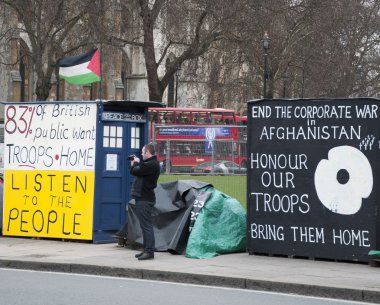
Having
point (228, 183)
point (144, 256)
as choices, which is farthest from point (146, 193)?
point (228, 183)

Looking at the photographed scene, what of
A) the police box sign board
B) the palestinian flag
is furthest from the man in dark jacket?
the palestinian flag

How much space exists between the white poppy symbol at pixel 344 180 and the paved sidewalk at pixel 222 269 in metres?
0.91

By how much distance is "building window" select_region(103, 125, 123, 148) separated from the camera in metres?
15.7

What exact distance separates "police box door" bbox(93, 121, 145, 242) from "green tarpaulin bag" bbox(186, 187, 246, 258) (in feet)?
6.52

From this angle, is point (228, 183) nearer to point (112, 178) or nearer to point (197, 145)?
point (197, 145)

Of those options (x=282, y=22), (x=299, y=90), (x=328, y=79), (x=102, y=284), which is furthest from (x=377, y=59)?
(x=102, y=284)

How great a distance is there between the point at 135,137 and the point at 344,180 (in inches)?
183

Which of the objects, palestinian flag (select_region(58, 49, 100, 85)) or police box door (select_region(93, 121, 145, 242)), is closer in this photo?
police box door (select_region(93, 121, 145, 242))

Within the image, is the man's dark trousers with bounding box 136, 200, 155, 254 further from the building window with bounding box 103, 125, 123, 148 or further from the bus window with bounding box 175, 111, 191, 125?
the bus window with bounding box 175, 111, 191, 125

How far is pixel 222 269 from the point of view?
1234cm

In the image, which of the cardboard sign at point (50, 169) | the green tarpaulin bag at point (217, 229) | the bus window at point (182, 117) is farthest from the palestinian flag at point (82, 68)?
the bus window at point (182, 117)

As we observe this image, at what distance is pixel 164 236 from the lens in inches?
571

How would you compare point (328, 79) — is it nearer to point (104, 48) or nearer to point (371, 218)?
point (104, 48)

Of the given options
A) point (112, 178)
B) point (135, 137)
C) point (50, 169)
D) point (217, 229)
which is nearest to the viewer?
point (217, 229)
